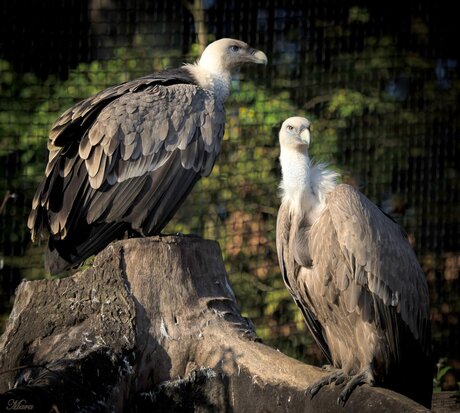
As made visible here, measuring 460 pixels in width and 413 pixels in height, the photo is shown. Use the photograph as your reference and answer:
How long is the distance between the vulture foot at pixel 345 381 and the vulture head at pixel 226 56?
223 cm

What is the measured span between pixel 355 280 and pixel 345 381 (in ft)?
1.36

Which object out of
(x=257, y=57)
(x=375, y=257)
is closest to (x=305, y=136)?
(x=375, y=257)

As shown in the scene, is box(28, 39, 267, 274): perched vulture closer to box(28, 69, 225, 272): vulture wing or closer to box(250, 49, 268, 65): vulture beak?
box(28, 69, 225, 272): vulture wing

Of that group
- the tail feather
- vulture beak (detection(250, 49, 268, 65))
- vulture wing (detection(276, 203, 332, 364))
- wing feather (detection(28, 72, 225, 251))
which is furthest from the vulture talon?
vulture beak (detection(250, 49, 268, 65))

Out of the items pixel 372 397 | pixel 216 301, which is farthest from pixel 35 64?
pixel 372 397

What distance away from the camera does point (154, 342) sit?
4504 millimetres

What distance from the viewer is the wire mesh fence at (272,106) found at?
26.0ft

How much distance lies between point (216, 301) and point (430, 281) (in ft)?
12.7

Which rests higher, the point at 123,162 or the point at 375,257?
the point at 123,162

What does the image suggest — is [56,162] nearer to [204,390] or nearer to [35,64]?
[204,390]

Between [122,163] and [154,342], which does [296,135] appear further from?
[154,342]

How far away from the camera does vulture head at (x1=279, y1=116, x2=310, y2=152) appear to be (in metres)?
5.06

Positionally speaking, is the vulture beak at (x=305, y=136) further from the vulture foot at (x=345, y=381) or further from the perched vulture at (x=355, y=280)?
the vulture foot at (x=345, y=381)

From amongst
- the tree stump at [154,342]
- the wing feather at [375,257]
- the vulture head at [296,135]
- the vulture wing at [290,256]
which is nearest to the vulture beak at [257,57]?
the vulture head at [296,135]
